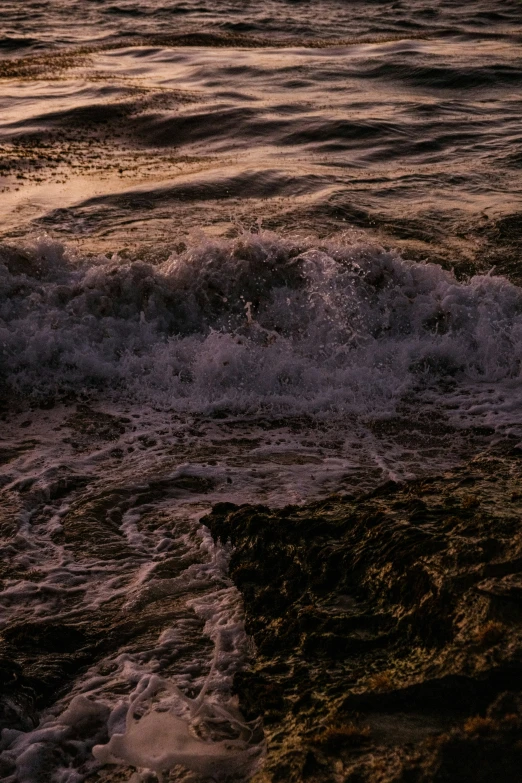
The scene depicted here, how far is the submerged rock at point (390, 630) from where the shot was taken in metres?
2.60

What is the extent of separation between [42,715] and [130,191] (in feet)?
24.1

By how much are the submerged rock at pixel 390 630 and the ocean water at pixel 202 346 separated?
0.74 feet

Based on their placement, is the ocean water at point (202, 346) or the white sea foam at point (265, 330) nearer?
the ocean water at point (202, 346)

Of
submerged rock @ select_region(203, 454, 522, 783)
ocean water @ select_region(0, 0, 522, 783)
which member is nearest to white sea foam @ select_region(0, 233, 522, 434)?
ocean water @ select_region(0, 0, 522, 783)

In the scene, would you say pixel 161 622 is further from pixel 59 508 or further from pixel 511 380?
pixel 511 380

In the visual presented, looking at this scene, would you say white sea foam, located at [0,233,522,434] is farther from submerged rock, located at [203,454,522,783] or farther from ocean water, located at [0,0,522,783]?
submerged rock, located at [203,454,522,783]

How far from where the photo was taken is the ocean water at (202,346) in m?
3.51

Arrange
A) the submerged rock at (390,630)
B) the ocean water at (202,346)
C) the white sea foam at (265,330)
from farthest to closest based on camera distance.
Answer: the white sea foam at (265,330) → the ocean water at (202,346) → the submerged rock at (390,630)

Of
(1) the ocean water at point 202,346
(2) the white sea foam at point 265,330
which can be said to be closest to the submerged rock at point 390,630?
(1) the ocean water at point 202,346

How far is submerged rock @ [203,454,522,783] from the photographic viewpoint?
2602mm

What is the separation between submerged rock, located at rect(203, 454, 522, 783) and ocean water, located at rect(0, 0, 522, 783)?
0.23 metres

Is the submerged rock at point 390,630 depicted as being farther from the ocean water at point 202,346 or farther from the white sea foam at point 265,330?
the white sea foam at point 265,330

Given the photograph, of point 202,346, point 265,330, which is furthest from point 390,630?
point 265,330

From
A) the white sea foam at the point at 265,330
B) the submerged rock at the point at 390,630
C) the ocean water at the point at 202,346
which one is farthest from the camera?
→ the white sea foam at the point at 265,330
